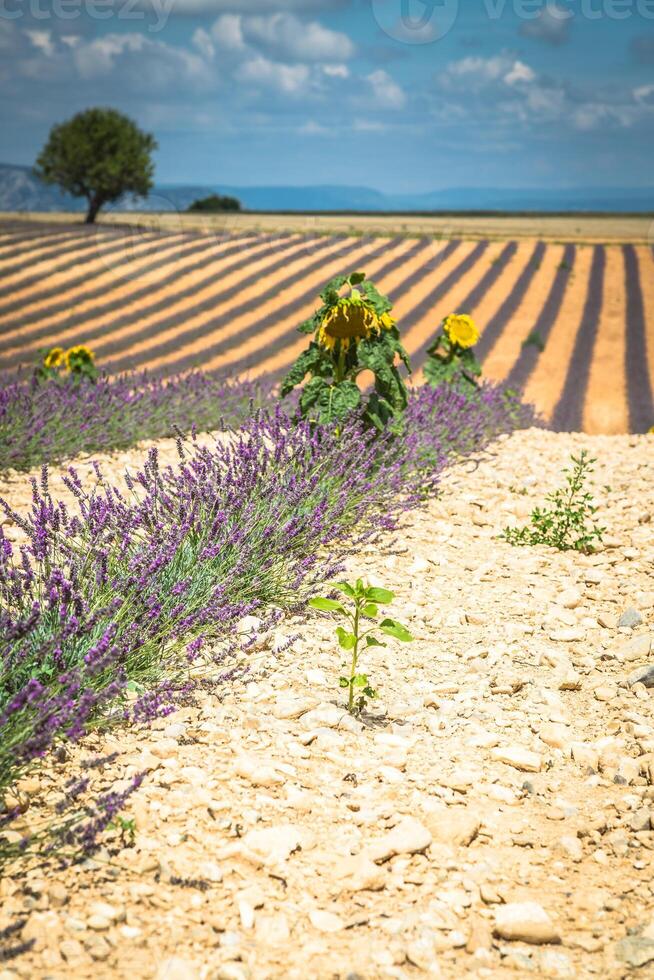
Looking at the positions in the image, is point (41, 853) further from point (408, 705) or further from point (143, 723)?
point (408, 705)

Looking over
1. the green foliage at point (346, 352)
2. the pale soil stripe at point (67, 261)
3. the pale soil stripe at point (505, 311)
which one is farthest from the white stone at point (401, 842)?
the pale soil stripe at point (67, 261)

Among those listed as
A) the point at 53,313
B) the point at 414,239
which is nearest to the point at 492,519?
the point at 53,313

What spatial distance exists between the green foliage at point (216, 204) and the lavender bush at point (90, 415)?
221 ft

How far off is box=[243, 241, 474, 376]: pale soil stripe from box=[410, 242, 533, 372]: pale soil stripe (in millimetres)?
945

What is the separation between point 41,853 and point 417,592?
216 centimetres

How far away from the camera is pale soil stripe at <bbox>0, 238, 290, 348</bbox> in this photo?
20.6 m

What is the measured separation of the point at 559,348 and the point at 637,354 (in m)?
1.93

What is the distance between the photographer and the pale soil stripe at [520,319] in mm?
19844

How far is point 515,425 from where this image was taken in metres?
7.55

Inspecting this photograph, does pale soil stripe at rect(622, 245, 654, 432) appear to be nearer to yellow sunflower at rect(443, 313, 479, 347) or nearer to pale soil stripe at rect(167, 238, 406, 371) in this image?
pale soil stripe at rect(167, 238, 406, 371)

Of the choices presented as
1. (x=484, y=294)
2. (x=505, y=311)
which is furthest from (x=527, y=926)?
(x=484, y=294)

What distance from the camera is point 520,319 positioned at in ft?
77.1

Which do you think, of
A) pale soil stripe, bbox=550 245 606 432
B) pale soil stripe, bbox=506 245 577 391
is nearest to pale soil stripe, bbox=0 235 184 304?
pale soil stripe, bbox=506 245 577 391

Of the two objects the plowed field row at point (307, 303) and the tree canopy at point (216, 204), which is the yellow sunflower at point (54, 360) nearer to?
the plowed field row at point (307, 303)
